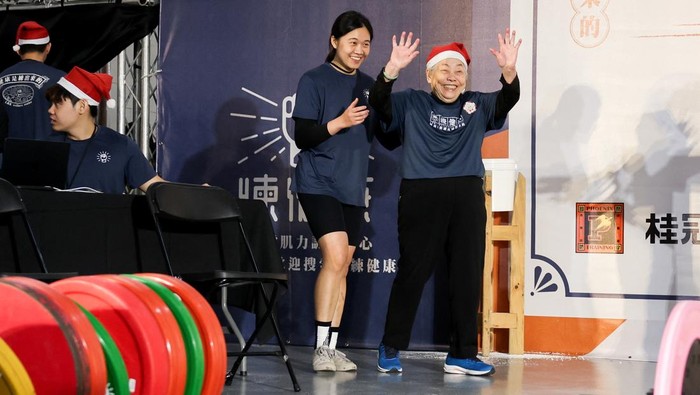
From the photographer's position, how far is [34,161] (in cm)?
396

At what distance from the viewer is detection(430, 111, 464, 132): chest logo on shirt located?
4574mm

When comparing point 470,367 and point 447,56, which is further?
point 447,56

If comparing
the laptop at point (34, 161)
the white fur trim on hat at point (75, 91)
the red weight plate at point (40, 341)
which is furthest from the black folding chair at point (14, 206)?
the red weight plate at point (40, 341)

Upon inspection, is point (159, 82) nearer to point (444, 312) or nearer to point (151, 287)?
point (444, 312)

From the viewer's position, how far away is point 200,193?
4.38 metres

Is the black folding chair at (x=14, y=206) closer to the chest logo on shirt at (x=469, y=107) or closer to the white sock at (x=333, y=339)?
the white sock at (x=333, y=339)

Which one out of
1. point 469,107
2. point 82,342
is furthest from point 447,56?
point 82,342

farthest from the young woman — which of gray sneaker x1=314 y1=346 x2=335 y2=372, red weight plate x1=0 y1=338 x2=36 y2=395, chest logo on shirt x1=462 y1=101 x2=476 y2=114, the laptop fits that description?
red weight plate x1=0 y1=338 x2=36 y2=395

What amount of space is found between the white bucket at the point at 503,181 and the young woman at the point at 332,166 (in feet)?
3.22

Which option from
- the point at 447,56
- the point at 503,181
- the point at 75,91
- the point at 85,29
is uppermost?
the point at 85,29

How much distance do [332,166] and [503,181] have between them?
1231mm

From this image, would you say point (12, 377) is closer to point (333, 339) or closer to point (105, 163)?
point (105, 163)

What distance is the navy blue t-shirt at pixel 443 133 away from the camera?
4559 millimetres

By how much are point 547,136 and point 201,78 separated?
2173 millimetres
